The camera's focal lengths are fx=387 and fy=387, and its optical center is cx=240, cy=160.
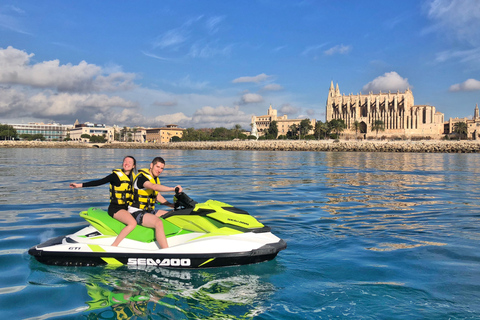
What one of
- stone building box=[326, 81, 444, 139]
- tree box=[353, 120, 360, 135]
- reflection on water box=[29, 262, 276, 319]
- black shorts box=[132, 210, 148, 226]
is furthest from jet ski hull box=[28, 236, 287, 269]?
tree box=[353, 120, 360, 135]

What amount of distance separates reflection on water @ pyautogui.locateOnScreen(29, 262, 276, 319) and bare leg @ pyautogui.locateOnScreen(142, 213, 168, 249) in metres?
0.44

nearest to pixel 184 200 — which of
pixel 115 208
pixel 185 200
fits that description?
pixel 185 200

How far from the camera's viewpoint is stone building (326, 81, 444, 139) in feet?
480

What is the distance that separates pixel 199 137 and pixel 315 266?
147m

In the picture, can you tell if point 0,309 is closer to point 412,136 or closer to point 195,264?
point 195,264

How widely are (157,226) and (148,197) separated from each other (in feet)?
2.53

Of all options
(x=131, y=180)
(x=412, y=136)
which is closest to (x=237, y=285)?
(x=131, y=180)

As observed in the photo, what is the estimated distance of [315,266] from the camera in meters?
6.17

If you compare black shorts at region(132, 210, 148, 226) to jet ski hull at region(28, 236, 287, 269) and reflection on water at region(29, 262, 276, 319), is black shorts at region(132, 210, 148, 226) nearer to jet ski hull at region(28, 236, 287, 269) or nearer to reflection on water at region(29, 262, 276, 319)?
jet ski hull at region(28, 236, 287, 269)

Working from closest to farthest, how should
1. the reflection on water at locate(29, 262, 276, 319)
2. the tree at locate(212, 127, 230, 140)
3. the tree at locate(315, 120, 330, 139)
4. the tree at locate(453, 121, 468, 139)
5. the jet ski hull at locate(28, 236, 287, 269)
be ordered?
the reflection on water at locate(29, 262, 276, 319)
the jet ski hull at locate(28, 236, 287, 269)
the tree at locate(315, 120, 330, 139)
the tree at locate(453, 121, 468, 139)
the tree at locate(212, 127, 230, 140)

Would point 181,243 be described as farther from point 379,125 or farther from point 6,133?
point 6,133

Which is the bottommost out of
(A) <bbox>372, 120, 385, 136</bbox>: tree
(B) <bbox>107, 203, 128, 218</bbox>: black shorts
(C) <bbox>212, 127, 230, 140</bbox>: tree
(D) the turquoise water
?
(D) the turquoise water

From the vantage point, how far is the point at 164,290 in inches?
205

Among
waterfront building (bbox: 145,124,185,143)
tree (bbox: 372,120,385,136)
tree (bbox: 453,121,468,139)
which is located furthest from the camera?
waterfront building (bbox: 145,124,185,143)
